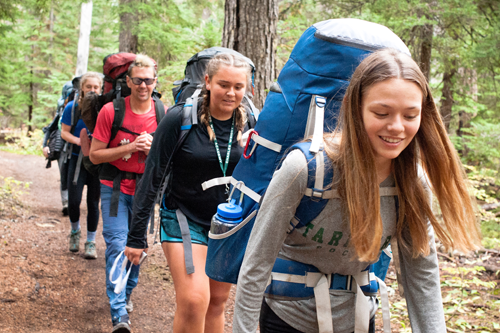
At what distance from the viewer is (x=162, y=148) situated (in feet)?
10.5

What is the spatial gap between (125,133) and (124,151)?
0.25 m

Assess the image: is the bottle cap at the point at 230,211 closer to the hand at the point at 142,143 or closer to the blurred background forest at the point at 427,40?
the hand at the point at 142,143

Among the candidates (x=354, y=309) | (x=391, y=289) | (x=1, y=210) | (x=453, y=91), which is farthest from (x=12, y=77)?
(x=354, y=309)

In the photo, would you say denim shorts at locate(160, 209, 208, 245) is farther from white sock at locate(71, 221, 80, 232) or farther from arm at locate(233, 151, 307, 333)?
white sock at locate(71, 221, 80, 232)

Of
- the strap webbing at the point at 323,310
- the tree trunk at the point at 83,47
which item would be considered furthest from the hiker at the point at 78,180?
the tree trunk at the point at 83,47

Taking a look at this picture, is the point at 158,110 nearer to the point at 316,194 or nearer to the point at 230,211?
the point at 230,211

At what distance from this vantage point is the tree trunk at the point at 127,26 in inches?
474

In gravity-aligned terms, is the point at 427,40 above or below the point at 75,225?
above

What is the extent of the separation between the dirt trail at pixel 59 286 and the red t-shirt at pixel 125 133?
1.51 meters

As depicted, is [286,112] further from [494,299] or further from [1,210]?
[1,210]

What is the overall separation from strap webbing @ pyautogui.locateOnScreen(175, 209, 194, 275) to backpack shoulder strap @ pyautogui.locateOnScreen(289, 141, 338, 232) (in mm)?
1550

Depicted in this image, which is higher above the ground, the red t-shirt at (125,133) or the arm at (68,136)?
the red t-shirt at (125,133)

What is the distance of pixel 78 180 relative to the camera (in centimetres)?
673

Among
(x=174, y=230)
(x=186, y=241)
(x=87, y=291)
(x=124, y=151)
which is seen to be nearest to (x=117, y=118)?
(x=124, y=151)
